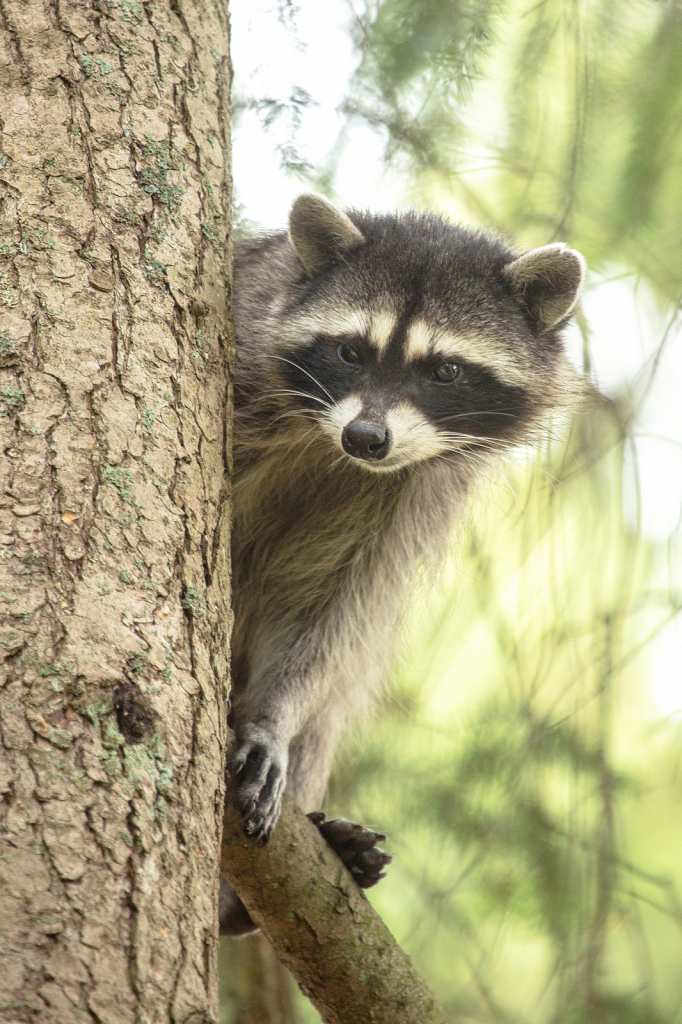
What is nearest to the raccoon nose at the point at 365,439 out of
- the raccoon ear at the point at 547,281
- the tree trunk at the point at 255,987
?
the raccoon ear at the point at 547,281

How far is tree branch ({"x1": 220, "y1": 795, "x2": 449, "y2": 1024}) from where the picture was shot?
2014mm

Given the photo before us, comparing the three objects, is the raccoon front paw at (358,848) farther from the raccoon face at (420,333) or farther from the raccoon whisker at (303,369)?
the raccoon whisker at (303,369)

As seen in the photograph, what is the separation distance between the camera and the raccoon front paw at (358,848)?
222 centimetres

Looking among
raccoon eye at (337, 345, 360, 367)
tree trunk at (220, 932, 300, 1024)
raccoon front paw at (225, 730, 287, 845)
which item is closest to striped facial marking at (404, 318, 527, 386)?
raccoon eye at (337, 345, 360, 367)

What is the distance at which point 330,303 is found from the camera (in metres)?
2.46

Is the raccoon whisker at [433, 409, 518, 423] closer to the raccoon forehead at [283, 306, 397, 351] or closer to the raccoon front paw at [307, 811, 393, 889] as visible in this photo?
the raccoon forehead at [283, 306, 397, 351]

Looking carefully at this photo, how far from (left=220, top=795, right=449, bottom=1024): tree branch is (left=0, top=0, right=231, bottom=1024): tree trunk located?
2.26 feet

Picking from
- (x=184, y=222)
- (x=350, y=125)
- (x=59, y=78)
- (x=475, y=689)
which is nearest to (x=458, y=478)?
(x=475, y=689)

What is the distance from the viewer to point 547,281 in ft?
7.79

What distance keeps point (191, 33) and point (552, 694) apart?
192 cm

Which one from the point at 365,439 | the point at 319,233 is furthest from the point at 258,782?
the point at 319,233

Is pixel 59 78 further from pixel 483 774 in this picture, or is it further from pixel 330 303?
pixel 483 774

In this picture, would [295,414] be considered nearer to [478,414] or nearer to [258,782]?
[478,414]

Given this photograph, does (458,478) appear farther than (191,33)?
Yes
